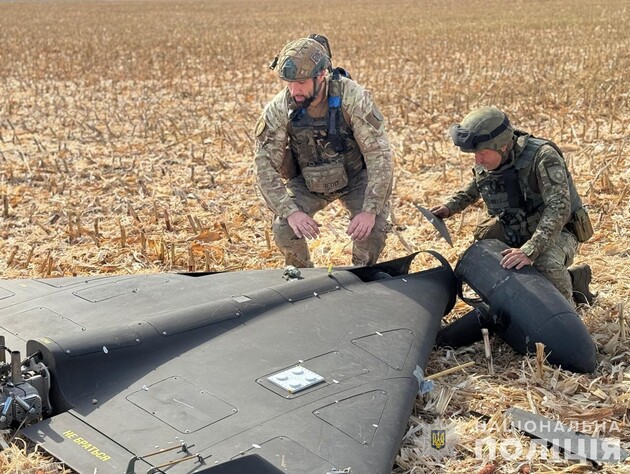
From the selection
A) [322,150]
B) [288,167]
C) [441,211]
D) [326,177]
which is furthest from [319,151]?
[441,211]

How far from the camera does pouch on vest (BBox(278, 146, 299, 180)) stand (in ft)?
22.7

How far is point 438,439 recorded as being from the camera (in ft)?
15.0

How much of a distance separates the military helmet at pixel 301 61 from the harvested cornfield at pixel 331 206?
1850 mm

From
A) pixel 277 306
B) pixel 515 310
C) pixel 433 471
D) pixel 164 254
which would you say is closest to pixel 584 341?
pixel 515 310

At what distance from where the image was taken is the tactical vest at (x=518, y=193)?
598 centimetres

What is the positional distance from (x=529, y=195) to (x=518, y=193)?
0.08m

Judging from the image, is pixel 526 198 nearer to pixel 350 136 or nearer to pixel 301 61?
pixel 350 136

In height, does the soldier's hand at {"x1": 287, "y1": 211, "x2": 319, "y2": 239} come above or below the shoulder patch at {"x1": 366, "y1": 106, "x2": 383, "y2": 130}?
below

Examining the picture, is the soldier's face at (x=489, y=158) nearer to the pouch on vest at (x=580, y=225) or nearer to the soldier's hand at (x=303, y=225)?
the pouch on vest at (x=580, y=225)

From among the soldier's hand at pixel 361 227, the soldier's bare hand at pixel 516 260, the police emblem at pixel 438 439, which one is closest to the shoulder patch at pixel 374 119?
the soldier's hand at pixel 361 227

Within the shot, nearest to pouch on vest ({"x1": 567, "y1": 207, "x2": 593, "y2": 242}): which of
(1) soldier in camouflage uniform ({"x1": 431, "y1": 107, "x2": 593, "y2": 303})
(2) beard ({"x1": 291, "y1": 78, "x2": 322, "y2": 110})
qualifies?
(1) soldier in camouflage uniform ({"x1": 431, "y1": 107, "x2": 593, "y2": 303})

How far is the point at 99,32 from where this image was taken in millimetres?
30516

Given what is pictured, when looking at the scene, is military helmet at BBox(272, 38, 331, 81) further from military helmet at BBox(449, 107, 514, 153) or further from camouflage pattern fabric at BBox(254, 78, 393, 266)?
military helmet at BBox(449, 107, 514, 153)

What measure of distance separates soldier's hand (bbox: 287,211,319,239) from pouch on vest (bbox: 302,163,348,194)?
0.46 meters
